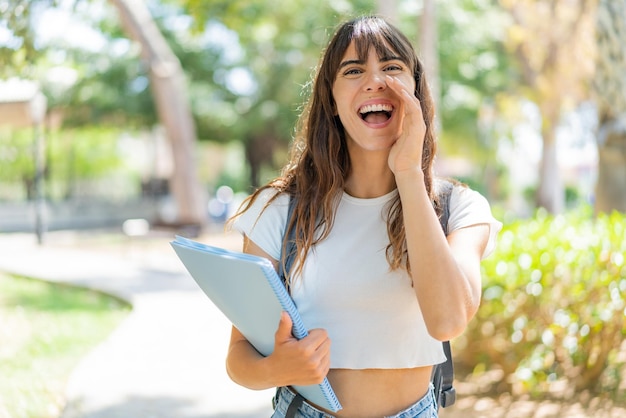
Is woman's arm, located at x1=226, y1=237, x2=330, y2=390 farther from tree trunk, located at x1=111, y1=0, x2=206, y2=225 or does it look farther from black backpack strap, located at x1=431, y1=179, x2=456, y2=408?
tree trunk, located at x1=111, y1=0, x2=206, y2=225

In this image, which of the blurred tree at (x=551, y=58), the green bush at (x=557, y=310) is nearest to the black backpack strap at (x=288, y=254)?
the green bush at (x=557, y=310)

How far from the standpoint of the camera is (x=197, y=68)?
22.3 metres

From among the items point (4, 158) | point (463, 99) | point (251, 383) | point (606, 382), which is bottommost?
point (251, 383)

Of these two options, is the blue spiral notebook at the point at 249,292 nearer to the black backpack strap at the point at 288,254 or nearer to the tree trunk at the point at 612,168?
the black backpack strap at the point at 288,254

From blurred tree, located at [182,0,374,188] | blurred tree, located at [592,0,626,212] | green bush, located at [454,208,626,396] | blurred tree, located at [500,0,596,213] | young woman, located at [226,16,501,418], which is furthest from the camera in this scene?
blurred tree, located at [182,0,374,188]

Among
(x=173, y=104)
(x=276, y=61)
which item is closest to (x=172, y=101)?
(x=173, y=104)

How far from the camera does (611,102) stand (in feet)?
21.4

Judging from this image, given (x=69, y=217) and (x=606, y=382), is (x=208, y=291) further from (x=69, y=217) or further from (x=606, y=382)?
(x=69, y=217)

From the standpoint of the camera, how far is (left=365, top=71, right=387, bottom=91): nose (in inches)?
65.2

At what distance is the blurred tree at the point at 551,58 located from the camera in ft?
46.5

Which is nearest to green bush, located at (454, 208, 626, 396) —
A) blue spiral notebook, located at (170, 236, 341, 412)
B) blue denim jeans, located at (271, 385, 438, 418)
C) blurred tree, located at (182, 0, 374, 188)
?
blue denim jeans, located at (271, 385, 438, 418)

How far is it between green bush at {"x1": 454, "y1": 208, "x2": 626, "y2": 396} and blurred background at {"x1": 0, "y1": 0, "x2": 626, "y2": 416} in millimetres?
10

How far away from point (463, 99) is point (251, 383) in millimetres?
20017

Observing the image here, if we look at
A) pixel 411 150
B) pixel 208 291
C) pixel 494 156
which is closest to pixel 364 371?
pixel 208 291
